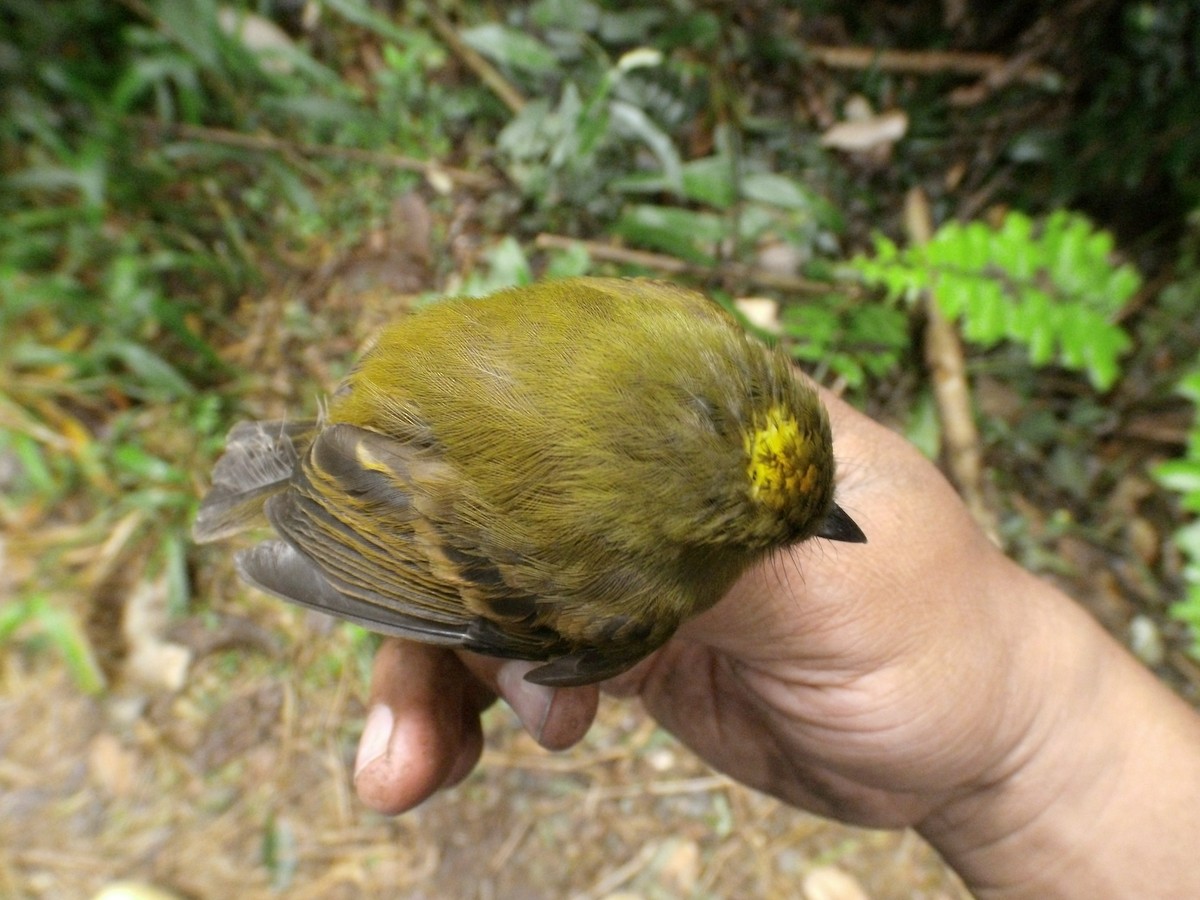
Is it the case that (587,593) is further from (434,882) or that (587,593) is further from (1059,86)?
(1059,86)

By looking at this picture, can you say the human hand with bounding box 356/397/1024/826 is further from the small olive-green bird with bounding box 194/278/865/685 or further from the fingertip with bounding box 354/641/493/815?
the small olive-green bird with bounding box 194/278/865/685

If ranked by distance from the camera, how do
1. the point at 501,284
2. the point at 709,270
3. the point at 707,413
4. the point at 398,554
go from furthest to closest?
1. the point at 709,270
2. the point at 501,284
3. the point at 398,554
4. the point at 707,413

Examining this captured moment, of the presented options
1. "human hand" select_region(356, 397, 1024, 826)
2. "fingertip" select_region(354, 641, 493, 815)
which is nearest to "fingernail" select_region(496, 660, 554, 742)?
"human hand" select_region(356, 397, 1024, 826)

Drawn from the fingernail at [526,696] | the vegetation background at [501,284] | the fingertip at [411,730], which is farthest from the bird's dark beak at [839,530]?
the vegetation background at [501,284]

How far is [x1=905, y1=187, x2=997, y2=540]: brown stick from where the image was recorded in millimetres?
2797

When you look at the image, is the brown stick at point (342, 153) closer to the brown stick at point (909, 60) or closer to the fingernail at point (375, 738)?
the brown stick at point (909, 60)

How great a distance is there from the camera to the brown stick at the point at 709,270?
2.91 meters

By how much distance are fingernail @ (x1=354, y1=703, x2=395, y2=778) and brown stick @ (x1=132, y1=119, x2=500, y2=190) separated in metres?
2.16

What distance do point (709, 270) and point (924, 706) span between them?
1.64 metres

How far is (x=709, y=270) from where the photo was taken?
2.91 m

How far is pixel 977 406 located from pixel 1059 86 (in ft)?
4.01

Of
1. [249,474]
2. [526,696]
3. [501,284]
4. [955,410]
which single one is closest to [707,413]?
[526,696]

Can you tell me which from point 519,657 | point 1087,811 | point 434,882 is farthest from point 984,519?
point 434,882

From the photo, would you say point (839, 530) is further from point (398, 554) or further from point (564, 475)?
point (398, 554)
